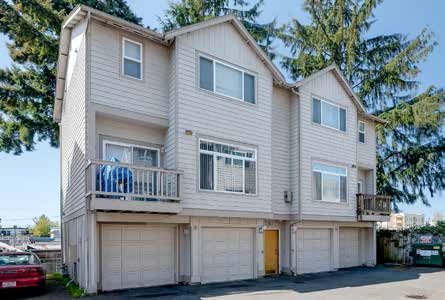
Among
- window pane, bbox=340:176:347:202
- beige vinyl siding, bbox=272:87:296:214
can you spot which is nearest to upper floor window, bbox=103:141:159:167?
beige vinyl siding, bbox=272:87:296:214

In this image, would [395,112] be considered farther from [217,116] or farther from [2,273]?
[2,273]

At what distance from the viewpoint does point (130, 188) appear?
11.5 m

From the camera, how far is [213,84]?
1443cm

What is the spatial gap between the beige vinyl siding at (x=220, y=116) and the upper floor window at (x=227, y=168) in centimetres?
24

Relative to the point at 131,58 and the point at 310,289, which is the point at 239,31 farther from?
the point at 310,289

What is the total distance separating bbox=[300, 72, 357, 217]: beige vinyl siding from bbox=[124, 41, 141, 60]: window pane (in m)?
7.58

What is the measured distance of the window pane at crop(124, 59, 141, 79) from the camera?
12.8m

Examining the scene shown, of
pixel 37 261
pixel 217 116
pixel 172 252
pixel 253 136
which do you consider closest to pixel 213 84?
pixel 217 116

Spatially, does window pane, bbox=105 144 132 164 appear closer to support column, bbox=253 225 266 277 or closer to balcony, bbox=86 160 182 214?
balcony, bbox=86 160 182 214

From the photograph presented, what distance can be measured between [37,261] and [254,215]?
7305 millimetres

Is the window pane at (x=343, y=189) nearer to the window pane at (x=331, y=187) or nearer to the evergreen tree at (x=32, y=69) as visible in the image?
the window pane at (x=331, y=187)

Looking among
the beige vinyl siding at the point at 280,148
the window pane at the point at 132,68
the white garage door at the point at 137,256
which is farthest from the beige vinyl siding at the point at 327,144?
the window pane at the point at 132,68

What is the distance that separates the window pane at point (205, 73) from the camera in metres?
14.1

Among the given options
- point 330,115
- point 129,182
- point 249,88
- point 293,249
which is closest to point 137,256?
point 129,182
